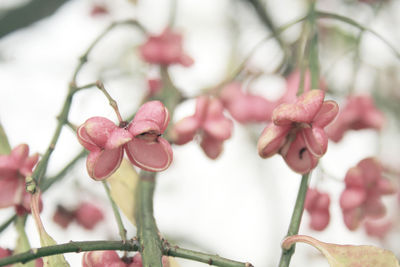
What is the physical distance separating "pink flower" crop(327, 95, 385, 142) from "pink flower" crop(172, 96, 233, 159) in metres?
0.34

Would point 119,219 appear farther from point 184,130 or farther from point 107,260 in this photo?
point 184,130

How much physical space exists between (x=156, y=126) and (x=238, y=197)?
2369mm

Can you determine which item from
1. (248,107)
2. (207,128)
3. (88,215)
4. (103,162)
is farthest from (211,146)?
(88,215)

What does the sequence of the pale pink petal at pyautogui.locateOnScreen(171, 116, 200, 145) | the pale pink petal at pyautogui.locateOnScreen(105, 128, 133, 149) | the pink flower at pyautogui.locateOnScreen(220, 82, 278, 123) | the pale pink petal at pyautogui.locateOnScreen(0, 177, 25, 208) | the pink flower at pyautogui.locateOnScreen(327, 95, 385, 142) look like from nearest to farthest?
the pale pink petal at pyautogui.locateOnScreen(105, 128, 133, 149), the pale pink petal at pyautogui.locateOnScreen(0, 177, 25, 208), the pale pink petal at pyautogui.locateOnScreen(171, 116, 200, 145), the pink flower at pyautogui.locateOnScreen(327, 95, 385, 142), the pink flower at pyautogui.locateOnScreen(220, 82, 278, 123)

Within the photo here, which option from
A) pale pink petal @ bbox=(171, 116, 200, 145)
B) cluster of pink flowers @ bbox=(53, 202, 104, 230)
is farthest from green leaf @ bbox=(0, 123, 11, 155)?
cluster of pink flowers @ bbox=(53, 202, 104, 230)

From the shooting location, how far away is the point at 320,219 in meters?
1.02

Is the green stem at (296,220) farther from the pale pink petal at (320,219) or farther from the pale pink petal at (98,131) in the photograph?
the pale pink petal at (320,219)

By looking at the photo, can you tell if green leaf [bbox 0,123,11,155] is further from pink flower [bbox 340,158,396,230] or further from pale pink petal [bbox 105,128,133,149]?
pink flower [bbox 340,158,396,230]

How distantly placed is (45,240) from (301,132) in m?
0.36

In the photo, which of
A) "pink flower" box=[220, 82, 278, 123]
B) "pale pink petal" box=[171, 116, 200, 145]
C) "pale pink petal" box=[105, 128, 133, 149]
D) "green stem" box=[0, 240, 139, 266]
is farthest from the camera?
"pink flower" box=[220, 82, 278, 123]

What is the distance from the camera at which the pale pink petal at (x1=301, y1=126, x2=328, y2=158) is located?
2.27ft

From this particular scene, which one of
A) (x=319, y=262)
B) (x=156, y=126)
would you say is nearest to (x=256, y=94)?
(x=156, y=126)

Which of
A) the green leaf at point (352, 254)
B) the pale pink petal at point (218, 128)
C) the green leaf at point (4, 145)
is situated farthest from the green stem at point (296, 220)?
the green leaf at point (4, 145)

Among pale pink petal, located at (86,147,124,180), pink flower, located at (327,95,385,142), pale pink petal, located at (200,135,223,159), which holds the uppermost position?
pink flower, located at (327,95,385,142)
